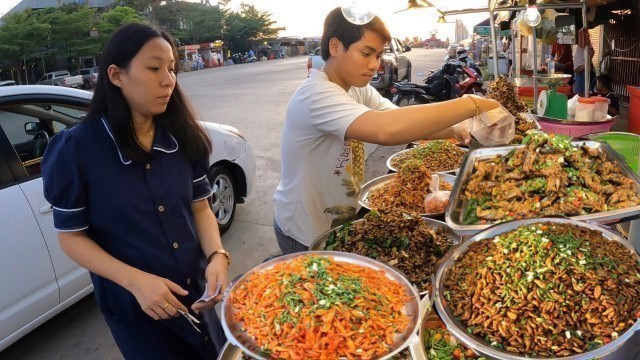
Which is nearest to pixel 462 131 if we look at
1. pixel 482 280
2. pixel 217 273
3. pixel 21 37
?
pixel 482 280

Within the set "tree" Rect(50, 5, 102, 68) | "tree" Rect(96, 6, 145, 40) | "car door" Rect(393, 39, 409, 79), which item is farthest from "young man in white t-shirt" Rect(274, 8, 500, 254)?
"tree" Rect(96, 6, 145, 40)

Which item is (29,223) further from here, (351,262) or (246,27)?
(246,27)

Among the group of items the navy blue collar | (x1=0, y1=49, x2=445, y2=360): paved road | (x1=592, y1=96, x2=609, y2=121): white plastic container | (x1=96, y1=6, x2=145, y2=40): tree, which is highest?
(x1=96, y1=6, x2=145, y2=40): tree

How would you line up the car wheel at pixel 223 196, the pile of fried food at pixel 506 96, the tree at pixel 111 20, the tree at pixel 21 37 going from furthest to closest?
the tree at pixel 111 20 < the tree at pixel 21 37 < the car wheel at pixel 223 196 < the pile of fried food at pixel 506 96

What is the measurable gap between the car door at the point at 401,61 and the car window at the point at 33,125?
14826 millimetres

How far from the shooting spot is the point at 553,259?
4.84 feet

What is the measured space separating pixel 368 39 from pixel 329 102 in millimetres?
339

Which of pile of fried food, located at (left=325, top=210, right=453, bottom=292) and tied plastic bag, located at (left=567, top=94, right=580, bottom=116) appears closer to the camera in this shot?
pile of fried food, located at (left=325, top=210, right=453, bottom=292)

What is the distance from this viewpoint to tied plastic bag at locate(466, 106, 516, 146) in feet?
6.71

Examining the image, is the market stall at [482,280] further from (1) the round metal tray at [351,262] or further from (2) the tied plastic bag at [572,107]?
(2) the tied plastic bag at [572,107]

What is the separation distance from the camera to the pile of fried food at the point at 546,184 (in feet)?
6.37

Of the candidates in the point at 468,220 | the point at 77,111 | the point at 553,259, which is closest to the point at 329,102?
the point at 468,220

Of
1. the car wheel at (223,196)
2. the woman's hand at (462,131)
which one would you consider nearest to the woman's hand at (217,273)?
the woman's hand at (462,131)

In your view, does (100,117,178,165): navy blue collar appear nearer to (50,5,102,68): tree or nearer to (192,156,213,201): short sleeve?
(192,156,213,201): short sleeve
